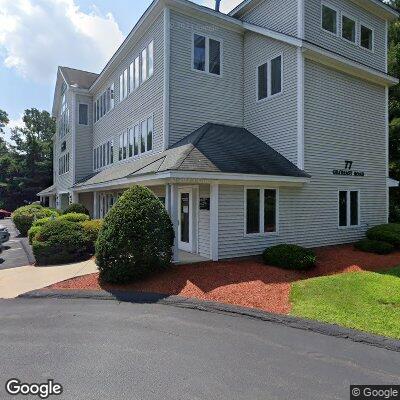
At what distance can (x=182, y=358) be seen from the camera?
16.9 ft

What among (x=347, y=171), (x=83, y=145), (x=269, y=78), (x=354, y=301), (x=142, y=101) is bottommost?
(x=354, y=301)

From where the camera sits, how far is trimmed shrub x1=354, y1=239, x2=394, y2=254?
12743 millimetres

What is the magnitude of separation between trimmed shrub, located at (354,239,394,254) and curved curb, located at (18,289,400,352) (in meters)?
7.90

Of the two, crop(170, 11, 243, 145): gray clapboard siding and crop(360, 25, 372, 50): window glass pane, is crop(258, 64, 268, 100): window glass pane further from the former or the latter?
crop(360, 25, 372, 50): window glass pane

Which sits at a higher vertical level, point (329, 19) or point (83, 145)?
point (329, 19)

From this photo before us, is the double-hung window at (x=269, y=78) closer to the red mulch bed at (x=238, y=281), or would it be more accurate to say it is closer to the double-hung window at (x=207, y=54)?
the double-hung window at (x=207, y=54)

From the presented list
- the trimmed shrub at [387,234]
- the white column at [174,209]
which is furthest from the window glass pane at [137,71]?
the trimmed shrub at [387,234]

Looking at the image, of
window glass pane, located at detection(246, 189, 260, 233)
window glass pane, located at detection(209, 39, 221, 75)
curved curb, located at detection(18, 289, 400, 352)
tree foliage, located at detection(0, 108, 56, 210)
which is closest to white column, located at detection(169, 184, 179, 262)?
curved curb, located at detection(18, 289, 400, 352)

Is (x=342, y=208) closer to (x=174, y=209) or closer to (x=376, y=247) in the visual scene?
(x=376, y=247)

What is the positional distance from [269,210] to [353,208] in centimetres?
500

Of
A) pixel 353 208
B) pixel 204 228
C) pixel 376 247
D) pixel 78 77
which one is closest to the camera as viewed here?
pixel 204 228

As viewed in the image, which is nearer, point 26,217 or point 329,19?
point 329,19

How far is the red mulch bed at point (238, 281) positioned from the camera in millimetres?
7910

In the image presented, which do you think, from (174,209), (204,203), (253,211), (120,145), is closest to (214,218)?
(204,203)
